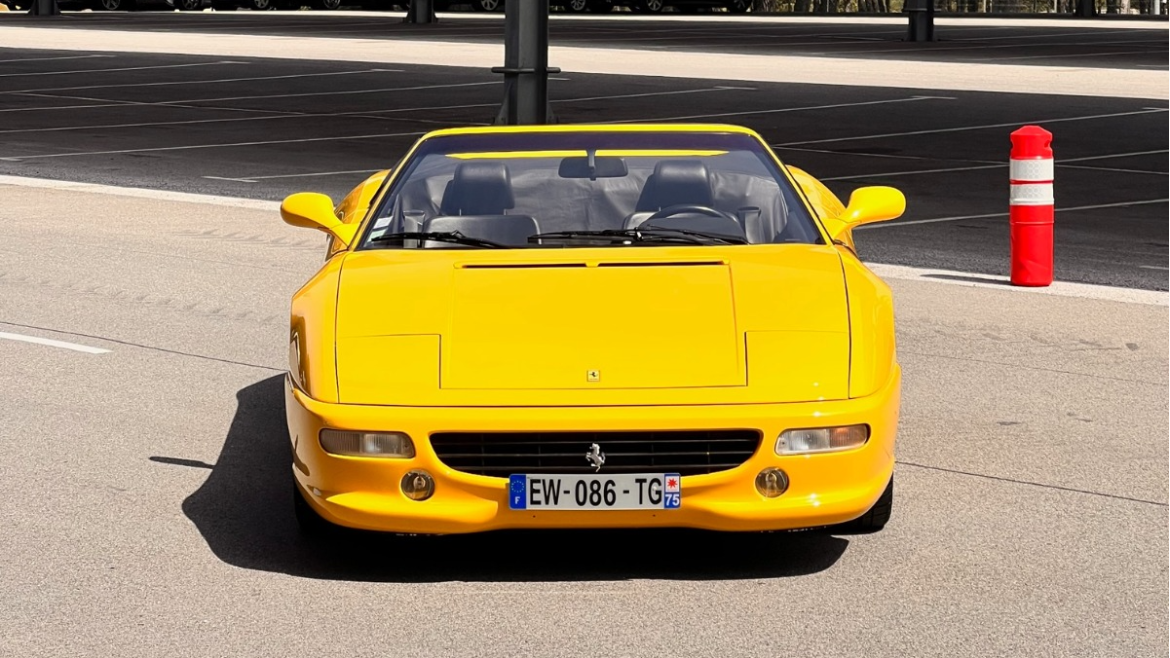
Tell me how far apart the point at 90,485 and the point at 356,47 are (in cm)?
3061

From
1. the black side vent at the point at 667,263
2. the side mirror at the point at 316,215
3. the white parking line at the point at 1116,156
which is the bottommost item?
the white parking line at the point at 1116,156

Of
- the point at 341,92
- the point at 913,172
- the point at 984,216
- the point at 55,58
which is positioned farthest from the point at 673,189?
the point at 55,58

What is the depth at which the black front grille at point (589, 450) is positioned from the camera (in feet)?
15.9

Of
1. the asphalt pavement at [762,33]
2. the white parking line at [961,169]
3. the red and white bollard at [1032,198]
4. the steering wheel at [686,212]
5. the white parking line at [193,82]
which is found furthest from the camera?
the asphalt pavement at [762,33]

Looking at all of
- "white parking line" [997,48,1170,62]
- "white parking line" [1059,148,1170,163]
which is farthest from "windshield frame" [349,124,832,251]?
"white parking line" [997,48,1170,62]

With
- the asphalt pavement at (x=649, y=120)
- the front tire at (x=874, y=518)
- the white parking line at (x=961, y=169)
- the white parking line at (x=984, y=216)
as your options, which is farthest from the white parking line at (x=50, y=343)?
the white parking line at (x=961, y=169)

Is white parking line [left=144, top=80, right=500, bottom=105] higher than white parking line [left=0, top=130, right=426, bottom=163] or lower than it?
higher

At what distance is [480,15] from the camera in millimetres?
54406

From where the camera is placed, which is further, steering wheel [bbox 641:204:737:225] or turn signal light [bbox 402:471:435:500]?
steering wheel [bbox 641:204:737:225]

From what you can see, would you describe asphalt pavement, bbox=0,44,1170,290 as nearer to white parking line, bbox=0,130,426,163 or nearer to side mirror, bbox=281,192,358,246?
white parking line, bbox=0,130,426,163

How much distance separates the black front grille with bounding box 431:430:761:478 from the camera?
4.84 metres

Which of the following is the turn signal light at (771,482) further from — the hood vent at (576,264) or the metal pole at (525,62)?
the metal pole at (525,62)

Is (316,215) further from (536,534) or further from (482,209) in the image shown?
(536,534)

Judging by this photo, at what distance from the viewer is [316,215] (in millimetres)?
6332
